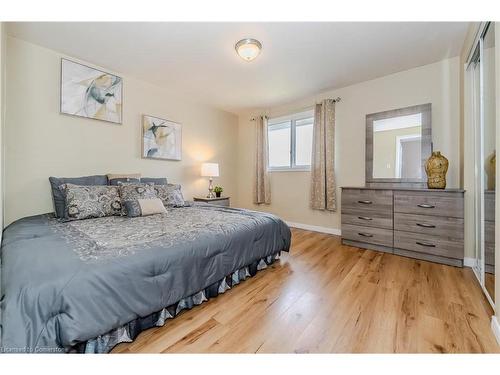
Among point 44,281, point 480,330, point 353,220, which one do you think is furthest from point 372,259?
point 44,281

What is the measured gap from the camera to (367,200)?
2.85m

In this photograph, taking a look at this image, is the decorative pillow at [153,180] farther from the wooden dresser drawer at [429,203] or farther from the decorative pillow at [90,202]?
the wooden dresser drawer at [429,203]

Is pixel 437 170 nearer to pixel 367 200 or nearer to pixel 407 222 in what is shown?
pixel 407 222

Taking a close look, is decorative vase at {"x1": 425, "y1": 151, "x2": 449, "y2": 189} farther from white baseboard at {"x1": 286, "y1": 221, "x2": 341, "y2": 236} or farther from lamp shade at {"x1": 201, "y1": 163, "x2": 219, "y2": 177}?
lamp shade at {"x1": 201, "y1": 163, "x2": 219, "y2": 177}

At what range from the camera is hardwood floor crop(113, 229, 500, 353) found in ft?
3.96

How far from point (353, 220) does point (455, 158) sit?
138 centimetres

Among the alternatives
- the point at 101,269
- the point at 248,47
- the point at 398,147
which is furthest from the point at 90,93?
the point at 398,147

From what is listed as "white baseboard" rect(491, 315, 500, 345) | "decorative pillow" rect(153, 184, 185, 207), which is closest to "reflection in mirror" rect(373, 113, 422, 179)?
"white baseboard" rect(491, 315, 500, 345)

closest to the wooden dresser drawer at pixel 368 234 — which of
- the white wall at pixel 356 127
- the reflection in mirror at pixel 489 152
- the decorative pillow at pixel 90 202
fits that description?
the white wall at pixel 356 127

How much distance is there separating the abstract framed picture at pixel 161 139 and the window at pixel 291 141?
184 cm

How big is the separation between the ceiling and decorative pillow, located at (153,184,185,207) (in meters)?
1.59

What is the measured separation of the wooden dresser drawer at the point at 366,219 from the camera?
269 centimetres

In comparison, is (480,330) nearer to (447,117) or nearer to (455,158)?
(455,158)

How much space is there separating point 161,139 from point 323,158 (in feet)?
8.77
